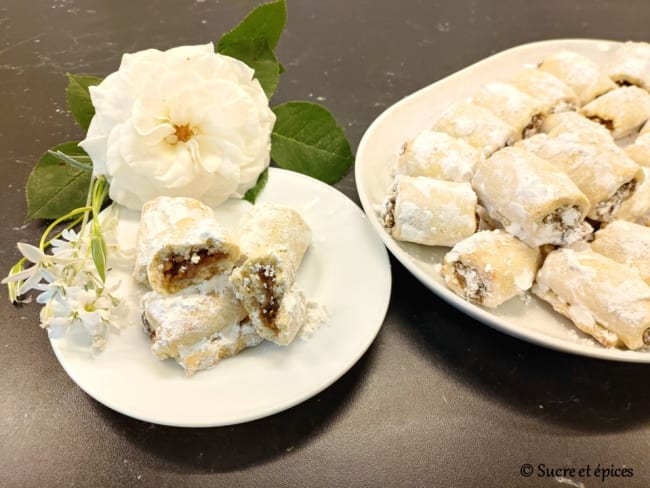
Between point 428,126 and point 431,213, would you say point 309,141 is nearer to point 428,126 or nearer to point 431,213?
point 428,126

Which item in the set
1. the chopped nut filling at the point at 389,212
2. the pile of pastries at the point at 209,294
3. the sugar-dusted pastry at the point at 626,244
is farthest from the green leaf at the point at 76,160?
the sugar-dusted pastry at the point at 626,244

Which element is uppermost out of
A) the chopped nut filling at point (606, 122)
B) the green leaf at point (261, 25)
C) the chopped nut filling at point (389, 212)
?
the green leaf at point (261, 25)

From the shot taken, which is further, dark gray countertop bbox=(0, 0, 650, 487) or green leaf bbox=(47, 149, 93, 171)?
green leaf bbox=(47, 149, 93, 171)

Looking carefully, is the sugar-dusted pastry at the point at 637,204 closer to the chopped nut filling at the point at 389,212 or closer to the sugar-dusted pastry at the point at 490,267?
the sugar-dusted pastry at the point at 490,267

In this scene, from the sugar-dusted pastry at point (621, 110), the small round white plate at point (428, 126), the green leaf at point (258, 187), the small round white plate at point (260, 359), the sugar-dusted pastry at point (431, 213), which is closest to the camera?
the small round white plate at point (260, 359)

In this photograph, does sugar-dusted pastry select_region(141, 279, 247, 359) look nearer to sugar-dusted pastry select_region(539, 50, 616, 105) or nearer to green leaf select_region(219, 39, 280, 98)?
green leaf select_region(219, 39, 280, 98)

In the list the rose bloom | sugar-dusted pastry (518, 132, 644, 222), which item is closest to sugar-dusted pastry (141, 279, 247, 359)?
the rose bloom
